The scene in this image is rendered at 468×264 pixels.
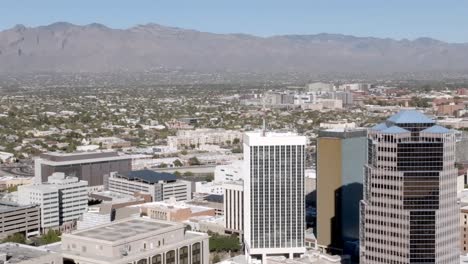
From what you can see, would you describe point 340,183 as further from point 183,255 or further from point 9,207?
point 9,207

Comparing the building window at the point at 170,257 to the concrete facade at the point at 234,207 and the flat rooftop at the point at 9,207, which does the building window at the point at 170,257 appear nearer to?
the concrete facade at the point at 234,207

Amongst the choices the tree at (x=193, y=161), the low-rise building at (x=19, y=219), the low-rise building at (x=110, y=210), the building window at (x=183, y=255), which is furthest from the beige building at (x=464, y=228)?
the tree at (x=193, y=161)

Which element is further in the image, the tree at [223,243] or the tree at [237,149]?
the tree at [237,149]

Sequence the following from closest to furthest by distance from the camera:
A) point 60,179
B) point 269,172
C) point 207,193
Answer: point 269,172
point 60,179
point 207,193

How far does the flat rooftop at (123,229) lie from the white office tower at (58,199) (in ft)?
92.4

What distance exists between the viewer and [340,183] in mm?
62344

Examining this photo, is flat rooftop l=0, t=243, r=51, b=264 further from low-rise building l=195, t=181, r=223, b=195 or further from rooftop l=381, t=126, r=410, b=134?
low-rise building l=195, t=181, r=223, b=195

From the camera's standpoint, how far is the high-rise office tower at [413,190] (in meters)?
44.6

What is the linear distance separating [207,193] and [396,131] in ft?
152

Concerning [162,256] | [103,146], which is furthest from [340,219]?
[103,146]

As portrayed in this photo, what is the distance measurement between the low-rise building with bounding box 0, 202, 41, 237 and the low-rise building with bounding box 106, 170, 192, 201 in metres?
14.7

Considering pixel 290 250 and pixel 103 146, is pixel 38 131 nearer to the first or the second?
pixel 103 146

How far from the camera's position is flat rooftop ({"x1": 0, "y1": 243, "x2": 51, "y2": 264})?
39812 mm

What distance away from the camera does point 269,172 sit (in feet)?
198
